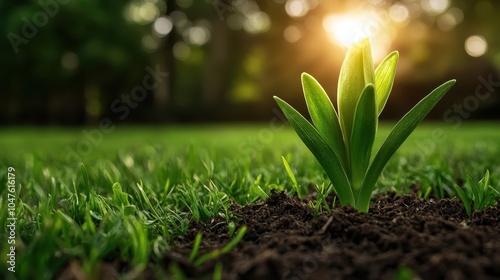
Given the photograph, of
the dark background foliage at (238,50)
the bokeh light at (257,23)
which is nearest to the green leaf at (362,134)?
the dark background foliage at (238,50)

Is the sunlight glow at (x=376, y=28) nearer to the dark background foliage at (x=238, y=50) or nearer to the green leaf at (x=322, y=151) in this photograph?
the dark background foliage at (x=238, y=50)

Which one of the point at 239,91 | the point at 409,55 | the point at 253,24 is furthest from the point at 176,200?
the point at 239,91

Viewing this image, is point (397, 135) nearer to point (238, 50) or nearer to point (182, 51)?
point (238, 50)

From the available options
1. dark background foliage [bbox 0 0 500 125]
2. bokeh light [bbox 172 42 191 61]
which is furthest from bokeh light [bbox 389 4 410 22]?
bokeh light [bbox 172 42 191 61]

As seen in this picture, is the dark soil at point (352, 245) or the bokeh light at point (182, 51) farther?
the bokeh light at point (182, 51)

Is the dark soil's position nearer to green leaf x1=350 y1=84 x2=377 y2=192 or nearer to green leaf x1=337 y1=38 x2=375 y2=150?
green leaf x1=350 y1=84 x2=377 y2=192

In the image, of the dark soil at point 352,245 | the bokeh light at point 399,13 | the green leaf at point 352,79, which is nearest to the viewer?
the dark soil at point 352,245

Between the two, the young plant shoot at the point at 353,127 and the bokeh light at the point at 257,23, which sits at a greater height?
the bokeh light at the point at 257,23

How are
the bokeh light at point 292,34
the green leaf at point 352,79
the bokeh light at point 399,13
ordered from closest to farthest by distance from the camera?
the green leaf at point 352,79 → the bokeh light at point 399,13 → the bokeh light at point 292,34
